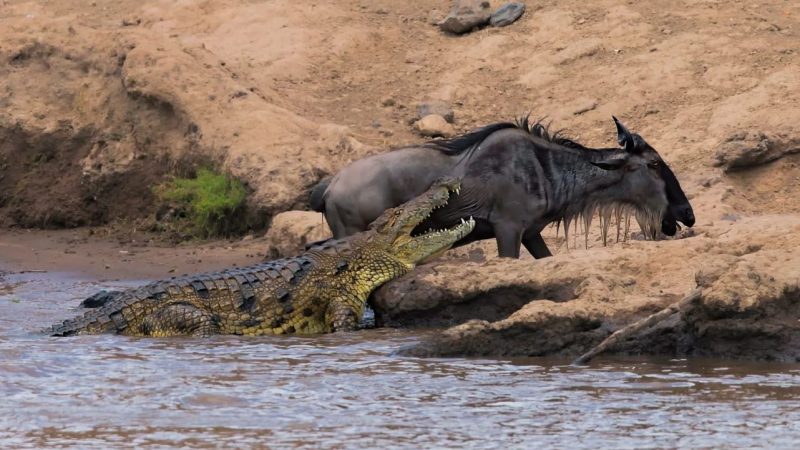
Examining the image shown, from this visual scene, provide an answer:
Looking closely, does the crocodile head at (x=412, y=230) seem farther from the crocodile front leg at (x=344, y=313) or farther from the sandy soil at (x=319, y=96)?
the sandy soil at (x=319, y=96)

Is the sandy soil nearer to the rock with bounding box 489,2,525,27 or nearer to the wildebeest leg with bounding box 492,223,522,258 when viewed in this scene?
the rock with bounding box 489,2,525,27

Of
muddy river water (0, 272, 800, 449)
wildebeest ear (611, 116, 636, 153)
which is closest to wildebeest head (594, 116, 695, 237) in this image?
wildebeest ear (611, 116, 636, 153)

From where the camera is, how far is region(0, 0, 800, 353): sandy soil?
13.9m

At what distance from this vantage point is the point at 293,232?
43.2 ft

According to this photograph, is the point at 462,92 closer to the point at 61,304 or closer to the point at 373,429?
the point at 61,304

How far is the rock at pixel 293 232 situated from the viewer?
42.6 feet

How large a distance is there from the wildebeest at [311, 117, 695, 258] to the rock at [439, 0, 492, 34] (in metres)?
5.62

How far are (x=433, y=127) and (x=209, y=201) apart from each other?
2.40m

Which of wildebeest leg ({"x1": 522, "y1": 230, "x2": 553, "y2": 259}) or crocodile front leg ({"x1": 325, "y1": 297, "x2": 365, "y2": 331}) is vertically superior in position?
wildebeest leg ({"x1": 522, "y1": 230, "x2": 553, "y2": 259})

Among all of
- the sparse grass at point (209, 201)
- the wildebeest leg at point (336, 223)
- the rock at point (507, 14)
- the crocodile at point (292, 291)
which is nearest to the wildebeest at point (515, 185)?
the wildebeest leg at point (336, 223)

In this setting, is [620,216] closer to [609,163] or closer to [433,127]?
[609,163]

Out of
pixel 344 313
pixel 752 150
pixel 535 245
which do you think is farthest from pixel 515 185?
pixel 752 150

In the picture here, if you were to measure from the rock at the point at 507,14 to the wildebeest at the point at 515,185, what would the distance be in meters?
5.48

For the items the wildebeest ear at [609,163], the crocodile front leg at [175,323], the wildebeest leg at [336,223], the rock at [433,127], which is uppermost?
the rock at [433,127]
